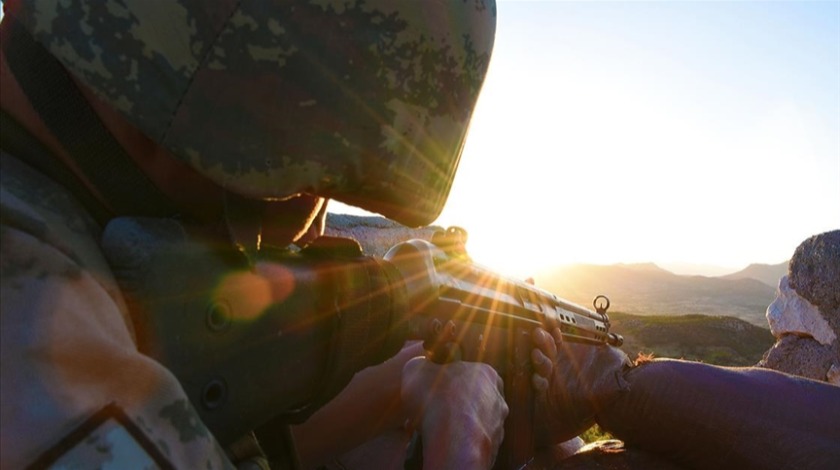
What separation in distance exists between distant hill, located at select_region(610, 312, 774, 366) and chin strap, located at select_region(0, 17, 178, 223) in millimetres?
9933

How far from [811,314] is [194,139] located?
4568 mm

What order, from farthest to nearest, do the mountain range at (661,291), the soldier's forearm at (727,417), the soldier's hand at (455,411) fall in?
the mountain range at (661,291)
the soldier's forearm at (727,417)
the soldier's hand at (455,411)

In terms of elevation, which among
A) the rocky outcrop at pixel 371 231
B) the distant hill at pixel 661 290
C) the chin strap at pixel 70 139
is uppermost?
the chin strap at pixel 70 139

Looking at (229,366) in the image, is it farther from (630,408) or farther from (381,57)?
(630,408)

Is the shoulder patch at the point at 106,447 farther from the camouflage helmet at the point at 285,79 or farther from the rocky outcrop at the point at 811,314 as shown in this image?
the rocky outcrop at the point at 811,314

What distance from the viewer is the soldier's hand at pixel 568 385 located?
3.15m

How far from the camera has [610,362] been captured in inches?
136

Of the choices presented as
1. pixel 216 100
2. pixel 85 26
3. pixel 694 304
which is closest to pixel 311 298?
pixel 216 100

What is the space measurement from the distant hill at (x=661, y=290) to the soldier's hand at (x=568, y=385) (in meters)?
24.0

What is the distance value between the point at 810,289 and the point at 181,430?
469 cm

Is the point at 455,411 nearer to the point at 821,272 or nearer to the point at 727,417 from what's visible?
the point at 727,417

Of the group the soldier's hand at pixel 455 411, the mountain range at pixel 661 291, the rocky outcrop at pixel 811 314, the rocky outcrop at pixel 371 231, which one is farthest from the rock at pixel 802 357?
the mountain range at pixel 661 291

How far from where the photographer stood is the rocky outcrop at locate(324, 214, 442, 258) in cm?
608

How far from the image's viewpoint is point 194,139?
1421mm
